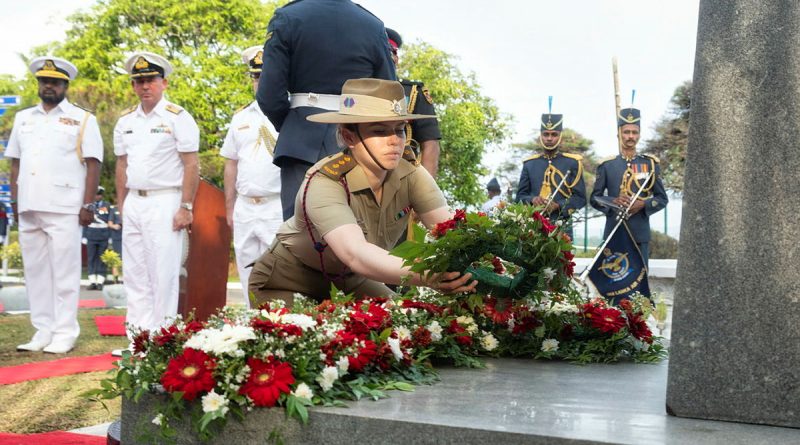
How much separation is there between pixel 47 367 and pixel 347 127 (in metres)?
4.22

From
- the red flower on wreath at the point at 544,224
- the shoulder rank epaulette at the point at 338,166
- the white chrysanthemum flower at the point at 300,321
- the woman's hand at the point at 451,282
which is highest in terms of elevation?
the shoulder rank epaulette at the point at 338,166

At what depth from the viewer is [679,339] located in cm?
345

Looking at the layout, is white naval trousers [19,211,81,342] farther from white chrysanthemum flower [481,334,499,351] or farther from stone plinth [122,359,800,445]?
stone plinth [122,359,800,445]

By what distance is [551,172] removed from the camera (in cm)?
1280

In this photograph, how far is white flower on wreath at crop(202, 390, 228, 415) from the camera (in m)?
3.30

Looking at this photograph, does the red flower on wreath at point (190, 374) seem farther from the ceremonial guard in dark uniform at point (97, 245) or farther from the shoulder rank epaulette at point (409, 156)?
the ceremonial guard in dark uniform at point (97, 245)

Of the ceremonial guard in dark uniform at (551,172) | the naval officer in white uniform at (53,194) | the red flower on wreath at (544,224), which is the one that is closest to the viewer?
the red flower on wreath at (544,224)

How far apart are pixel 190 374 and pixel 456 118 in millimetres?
41673

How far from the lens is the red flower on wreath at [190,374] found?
11.0ft

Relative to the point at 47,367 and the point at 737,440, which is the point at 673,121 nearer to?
the point at 47,367

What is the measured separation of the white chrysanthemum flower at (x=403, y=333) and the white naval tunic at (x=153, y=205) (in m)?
5.13

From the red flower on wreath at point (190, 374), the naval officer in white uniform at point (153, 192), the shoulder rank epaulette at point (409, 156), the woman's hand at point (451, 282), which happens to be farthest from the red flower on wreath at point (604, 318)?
the naval officer in white uniform at point (153, 192)

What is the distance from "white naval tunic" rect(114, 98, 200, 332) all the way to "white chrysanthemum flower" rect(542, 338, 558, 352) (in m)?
4.98

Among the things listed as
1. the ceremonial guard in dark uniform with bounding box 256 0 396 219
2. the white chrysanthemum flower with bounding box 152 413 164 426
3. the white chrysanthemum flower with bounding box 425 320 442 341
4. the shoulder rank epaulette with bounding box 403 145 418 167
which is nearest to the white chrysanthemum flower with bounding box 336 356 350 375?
the white chrysanthemum flower with bounding box 152 413 164 426
